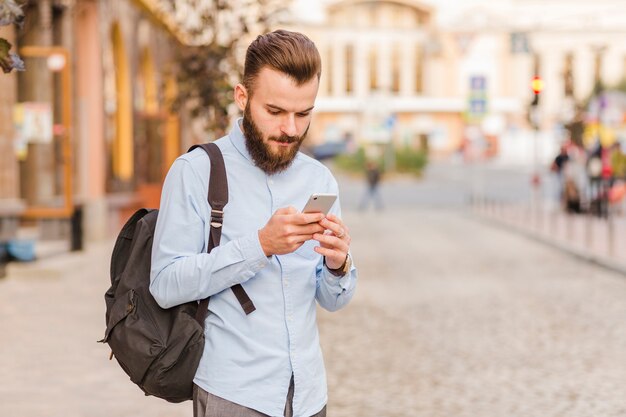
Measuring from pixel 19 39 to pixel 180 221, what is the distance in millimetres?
16851

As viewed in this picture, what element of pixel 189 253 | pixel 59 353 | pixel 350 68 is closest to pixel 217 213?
pixel 189 253

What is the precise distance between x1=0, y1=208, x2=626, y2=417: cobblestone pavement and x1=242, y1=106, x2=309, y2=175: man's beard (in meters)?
4.35

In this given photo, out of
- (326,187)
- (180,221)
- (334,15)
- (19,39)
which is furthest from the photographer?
(334,15)

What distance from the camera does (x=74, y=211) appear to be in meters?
17.3

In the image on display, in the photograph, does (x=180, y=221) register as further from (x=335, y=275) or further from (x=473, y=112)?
(x=473, y=112)

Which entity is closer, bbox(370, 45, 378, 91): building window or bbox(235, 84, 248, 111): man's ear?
bbox(235, 84, 248, 111): man's ear

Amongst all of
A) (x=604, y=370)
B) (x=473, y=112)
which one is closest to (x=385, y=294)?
(x=604, y=370)

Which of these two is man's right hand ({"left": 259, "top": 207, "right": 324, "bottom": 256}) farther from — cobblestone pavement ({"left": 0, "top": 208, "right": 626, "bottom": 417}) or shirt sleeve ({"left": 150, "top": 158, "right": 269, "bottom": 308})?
cobblestone pavement ({"left": 0, "top": 208, "right": 626, "bottom": 417})

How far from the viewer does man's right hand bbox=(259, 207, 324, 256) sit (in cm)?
279

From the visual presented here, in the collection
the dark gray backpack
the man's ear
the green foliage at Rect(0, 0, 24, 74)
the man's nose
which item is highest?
the green foliage at Rect(0, 0, 24, 74)

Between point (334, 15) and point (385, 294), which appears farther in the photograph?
point (334, 15)

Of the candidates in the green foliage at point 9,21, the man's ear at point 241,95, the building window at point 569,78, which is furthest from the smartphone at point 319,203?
the building window at point 569,78

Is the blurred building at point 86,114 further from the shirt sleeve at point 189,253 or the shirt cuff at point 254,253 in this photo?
the shirt cuff at point 254,253

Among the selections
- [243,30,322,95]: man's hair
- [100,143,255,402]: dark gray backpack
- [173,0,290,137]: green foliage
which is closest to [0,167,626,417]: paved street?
[173,0,290,137]: green foliage
